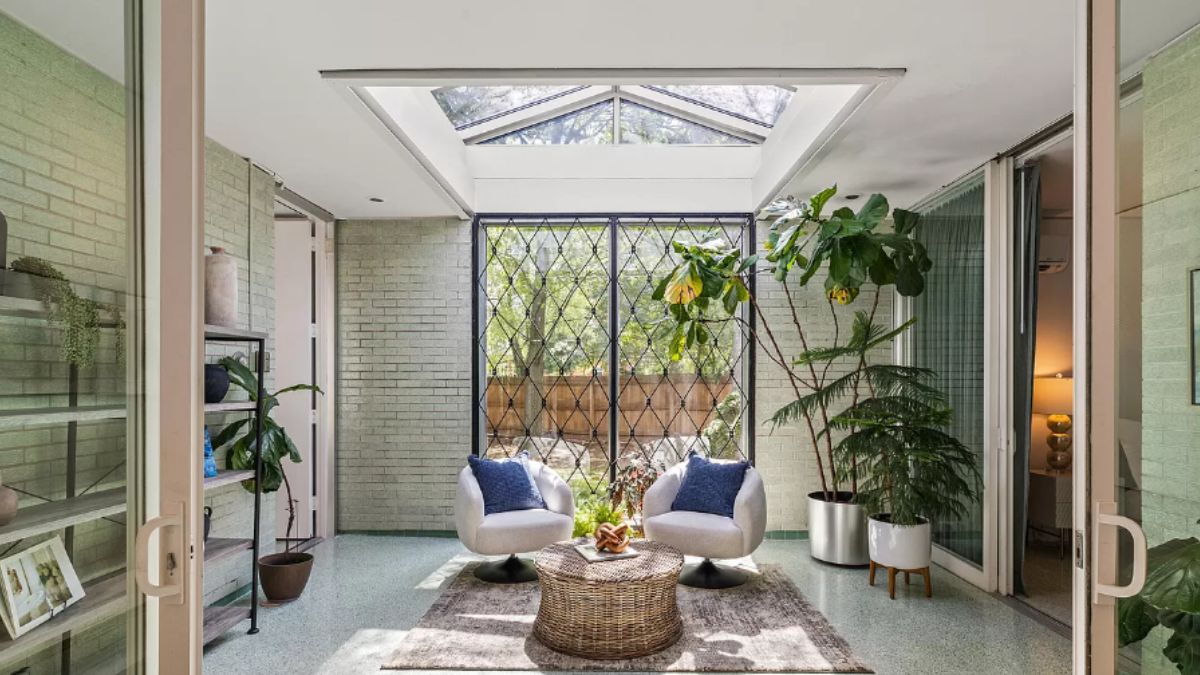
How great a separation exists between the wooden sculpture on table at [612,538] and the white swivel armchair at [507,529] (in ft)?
2.53

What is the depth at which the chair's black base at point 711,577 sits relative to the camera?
14.7ft

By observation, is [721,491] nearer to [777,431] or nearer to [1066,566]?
[777,431]

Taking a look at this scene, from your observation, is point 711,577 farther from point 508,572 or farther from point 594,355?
point 594,355

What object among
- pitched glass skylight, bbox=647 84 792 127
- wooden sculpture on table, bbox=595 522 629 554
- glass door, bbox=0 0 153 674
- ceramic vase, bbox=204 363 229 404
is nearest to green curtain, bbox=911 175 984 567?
pitched glass skylight, bbox=647 84 792 127

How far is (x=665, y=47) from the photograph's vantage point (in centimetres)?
293

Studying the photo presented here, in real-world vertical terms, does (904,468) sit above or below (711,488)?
above

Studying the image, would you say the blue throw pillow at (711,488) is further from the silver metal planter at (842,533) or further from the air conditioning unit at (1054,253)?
the air conditioning unit at (1054,253)

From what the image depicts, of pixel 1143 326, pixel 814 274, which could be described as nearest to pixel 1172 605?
pixel 1143 326

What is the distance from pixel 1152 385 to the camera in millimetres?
1524

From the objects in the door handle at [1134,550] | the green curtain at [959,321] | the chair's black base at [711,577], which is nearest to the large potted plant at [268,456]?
the chair's black base at [711,577]

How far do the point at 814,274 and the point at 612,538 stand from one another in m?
2.31

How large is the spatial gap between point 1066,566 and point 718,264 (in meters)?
3.10

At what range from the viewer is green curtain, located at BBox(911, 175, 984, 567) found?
15.3 ft

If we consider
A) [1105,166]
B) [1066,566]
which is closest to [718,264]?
[1066,566]
